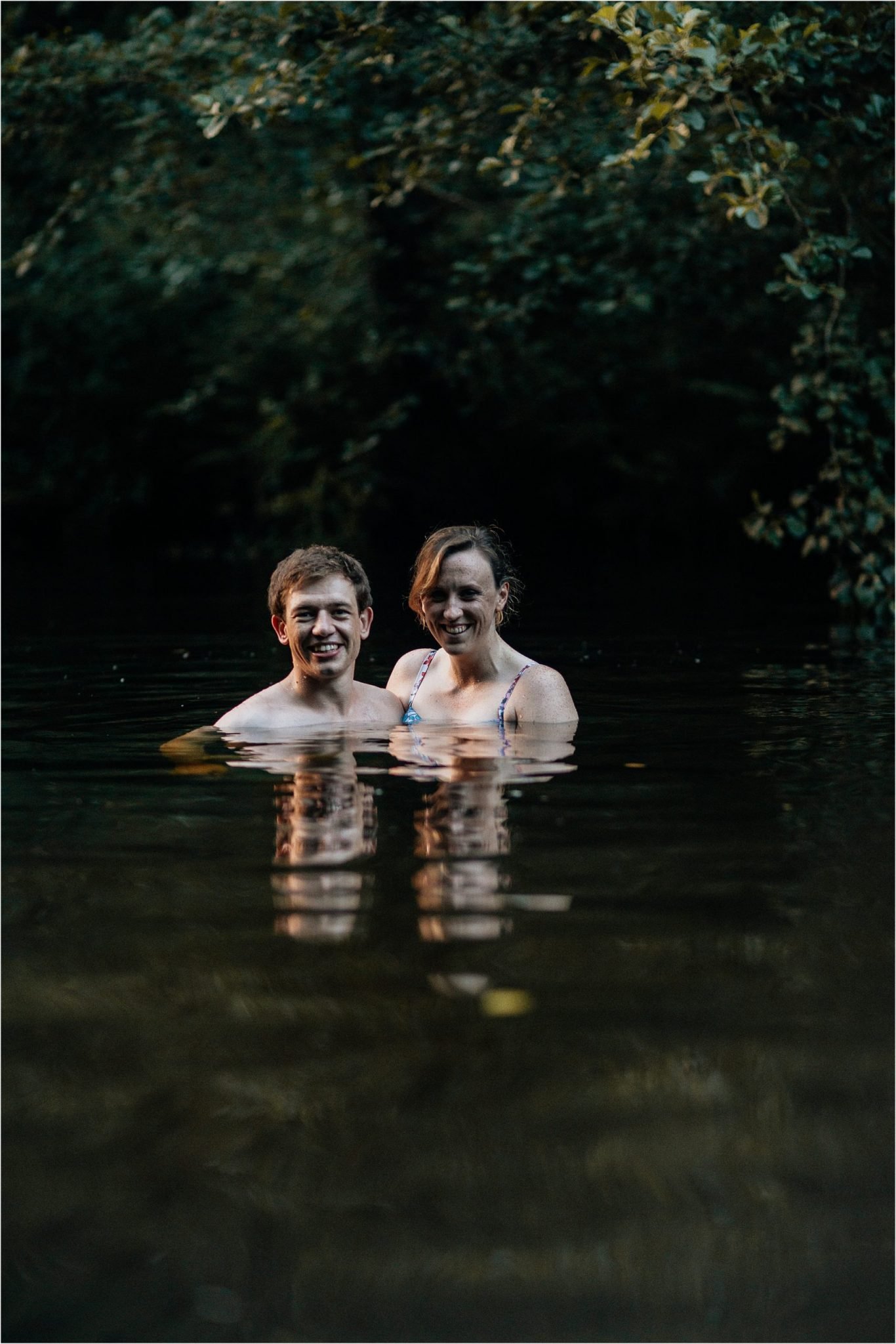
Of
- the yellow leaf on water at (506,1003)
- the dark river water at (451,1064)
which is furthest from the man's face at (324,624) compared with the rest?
the yellow leaf on water at (506,1003)

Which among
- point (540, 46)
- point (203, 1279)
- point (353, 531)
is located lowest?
point (203, 1279)

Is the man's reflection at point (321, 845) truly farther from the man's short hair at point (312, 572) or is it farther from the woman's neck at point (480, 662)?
the woman's neck at point (480, 662)

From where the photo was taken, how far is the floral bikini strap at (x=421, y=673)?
826cm

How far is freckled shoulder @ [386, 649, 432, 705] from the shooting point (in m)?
8.37

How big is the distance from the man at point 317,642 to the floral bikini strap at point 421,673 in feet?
0.94

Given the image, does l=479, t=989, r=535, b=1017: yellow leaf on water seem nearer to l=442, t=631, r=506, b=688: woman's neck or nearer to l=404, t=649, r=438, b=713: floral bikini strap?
l=442, t=631, r=506, b=688: woman's neck

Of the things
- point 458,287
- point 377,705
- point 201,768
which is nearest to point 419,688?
point 377,705

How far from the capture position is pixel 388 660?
11234 millimetres

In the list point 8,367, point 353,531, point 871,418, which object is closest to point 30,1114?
point 871,418

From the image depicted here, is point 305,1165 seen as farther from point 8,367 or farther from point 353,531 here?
point 8,367

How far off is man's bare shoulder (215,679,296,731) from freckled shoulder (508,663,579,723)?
1045 millimetres

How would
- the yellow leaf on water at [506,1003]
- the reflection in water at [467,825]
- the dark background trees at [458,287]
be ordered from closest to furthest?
1. the yellow leaf on water at [506,1003]
2. the reflection in water at [467,825]
3. the dark background trees at [458,287]

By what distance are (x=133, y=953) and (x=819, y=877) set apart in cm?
186

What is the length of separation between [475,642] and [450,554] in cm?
44
